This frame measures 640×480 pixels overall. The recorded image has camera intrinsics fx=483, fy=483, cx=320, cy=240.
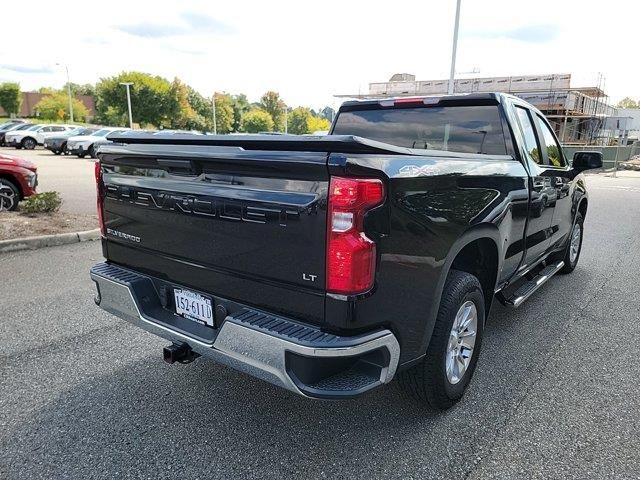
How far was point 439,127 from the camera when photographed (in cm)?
409

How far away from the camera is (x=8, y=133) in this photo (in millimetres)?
31172

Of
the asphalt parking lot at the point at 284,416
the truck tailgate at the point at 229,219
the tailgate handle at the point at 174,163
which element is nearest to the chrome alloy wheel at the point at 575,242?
the asphalt parking lot at the point at 284,416

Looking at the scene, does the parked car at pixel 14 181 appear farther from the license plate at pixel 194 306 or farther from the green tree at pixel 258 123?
the green tree at pixel 258 123

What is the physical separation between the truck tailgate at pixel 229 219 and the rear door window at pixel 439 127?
7.05ft

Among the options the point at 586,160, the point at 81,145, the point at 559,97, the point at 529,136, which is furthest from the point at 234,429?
the point at 559,97

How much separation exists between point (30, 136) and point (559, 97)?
41097 mm

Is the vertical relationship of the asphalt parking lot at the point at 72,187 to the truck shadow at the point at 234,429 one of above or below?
above

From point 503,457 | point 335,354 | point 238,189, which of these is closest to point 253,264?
point 238,189

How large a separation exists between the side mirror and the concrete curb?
256 inches

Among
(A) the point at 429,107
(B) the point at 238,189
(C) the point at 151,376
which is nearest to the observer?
(B) the point at 238,189

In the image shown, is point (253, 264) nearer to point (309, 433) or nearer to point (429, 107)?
point (309, 433)

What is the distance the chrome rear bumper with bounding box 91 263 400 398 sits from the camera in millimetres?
2174

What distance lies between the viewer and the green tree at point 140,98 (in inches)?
2611

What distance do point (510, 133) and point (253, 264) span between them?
2515 mm
